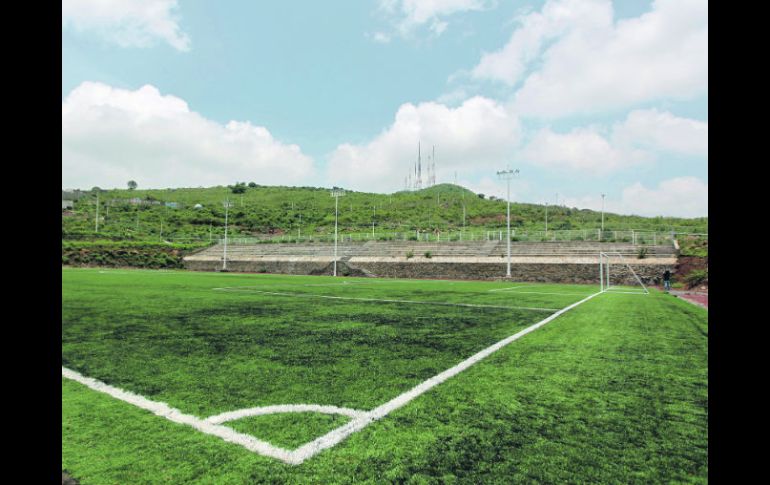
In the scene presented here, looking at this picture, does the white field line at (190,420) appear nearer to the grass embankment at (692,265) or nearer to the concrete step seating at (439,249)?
the grass embankment at (692,265)

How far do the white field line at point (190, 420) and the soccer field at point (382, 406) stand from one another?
16mm

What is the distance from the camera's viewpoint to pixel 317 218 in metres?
75.6

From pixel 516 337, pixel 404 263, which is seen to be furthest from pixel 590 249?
pixel 516 337

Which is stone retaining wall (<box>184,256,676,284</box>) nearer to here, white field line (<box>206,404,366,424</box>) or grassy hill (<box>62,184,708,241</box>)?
grassy hill (<box>62,184,708,241</box>)

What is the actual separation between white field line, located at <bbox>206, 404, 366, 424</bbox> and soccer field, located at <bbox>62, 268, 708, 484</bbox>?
0.02m

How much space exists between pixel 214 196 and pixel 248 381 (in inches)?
4332

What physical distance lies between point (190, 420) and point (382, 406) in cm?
143

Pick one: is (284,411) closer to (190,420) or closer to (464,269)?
(190,420)

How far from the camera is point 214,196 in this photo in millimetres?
104688

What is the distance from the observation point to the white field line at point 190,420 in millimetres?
2531

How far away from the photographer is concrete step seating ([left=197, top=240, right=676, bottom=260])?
30.5 meters

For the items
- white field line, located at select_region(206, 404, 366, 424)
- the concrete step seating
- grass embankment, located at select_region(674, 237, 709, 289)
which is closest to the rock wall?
grass embankment, located at select_region(674, 237, 709, 289)

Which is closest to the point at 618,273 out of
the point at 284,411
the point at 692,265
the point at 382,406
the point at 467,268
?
the point at 692,265

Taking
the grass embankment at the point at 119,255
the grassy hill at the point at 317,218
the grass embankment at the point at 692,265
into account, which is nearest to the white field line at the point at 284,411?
the grass embankment at the point at 692,265
